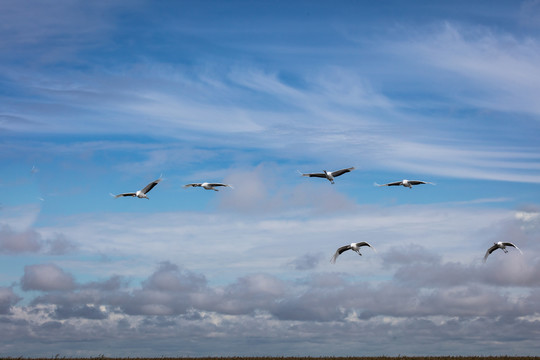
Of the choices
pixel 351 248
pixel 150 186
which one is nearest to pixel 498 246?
pixel 351 248

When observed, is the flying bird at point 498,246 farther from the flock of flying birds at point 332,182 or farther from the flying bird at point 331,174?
the flying bird at point 331,174

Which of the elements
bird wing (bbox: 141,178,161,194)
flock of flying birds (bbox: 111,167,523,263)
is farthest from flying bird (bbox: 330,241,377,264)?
bird wing (bbox: 141,178,161,194)

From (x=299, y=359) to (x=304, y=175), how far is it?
3306cm

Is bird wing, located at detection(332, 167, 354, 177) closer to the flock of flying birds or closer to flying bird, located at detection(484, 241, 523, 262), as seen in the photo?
the flock of flying birds

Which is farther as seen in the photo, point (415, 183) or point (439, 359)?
point (439, 359)

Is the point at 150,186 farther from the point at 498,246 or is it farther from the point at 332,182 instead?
the point at 498,246

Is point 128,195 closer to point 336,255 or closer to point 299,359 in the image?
point 336,255

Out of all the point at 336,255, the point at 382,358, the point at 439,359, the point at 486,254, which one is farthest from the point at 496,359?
the point at 336,255

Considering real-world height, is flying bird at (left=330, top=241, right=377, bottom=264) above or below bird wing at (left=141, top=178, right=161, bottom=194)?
below

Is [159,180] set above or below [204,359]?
above

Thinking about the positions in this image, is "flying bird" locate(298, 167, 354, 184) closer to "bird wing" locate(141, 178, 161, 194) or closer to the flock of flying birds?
the flock of flying birds

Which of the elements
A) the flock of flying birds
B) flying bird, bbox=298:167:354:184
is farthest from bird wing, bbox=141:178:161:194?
flying bird, bbox=298:167:354:184

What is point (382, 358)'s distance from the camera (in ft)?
344

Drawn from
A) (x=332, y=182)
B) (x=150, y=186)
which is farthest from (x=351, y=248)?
(x=150, y=186)
